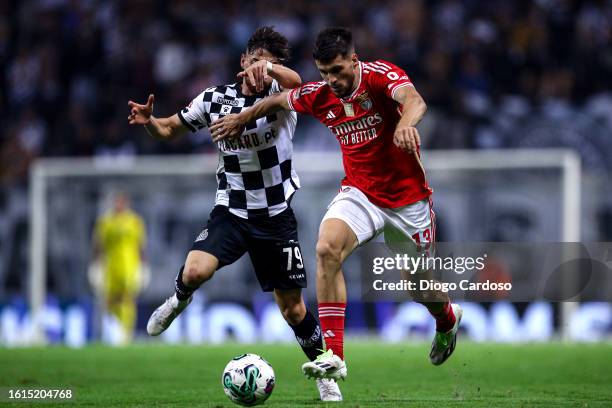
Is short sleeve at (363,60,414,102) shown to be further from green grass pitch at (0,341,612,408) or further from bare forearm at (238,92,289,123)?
green grass pitch at (0,341,612,408)

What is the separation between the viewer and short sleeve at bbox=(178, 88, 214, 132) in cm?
766

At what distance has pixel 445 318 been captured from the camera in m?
7.86

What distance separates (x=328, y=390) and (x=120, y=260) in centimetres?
930

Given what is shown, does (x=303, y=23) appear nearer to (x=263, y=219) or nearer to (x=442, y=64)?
(x=442, y=64)

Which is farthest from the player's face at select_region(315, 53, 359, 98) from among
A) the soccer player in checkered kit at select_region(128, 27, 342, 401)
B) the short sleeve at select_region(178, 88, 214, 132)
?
the short sleeve at select_region(178, 88, 214, 132)

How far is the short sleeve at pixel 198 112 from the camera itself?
7.66 m

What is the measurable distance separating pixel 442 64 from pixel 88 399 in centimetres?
1057

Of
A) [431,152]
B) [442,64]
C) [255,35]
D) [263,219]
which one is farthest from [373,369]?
[442,64]

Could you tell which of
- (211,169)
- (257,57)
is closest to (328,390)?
(257,57)

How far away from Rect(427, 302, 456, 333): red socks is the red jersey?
2.95 feet

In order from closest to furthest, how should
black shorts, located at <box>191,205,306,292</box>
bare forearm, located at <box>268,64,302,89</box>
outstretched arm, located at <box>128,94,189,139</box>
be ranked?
bare forearm, located at <box>268,64,302,89</box>, black shorts, located at <box>191,205,306,292</box>, outstretched arm, located at <box>128,94,189,139</box>

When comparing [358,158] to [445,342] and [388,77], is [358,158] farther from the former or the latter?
[445,342]

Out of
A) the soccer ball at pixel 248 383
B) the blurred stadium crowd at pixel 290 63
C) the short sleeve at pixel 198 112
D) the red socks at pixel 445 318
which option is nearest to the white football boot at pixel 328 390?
the soccer ball at pixel 248 383

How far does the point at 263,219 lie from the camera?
296 inches
